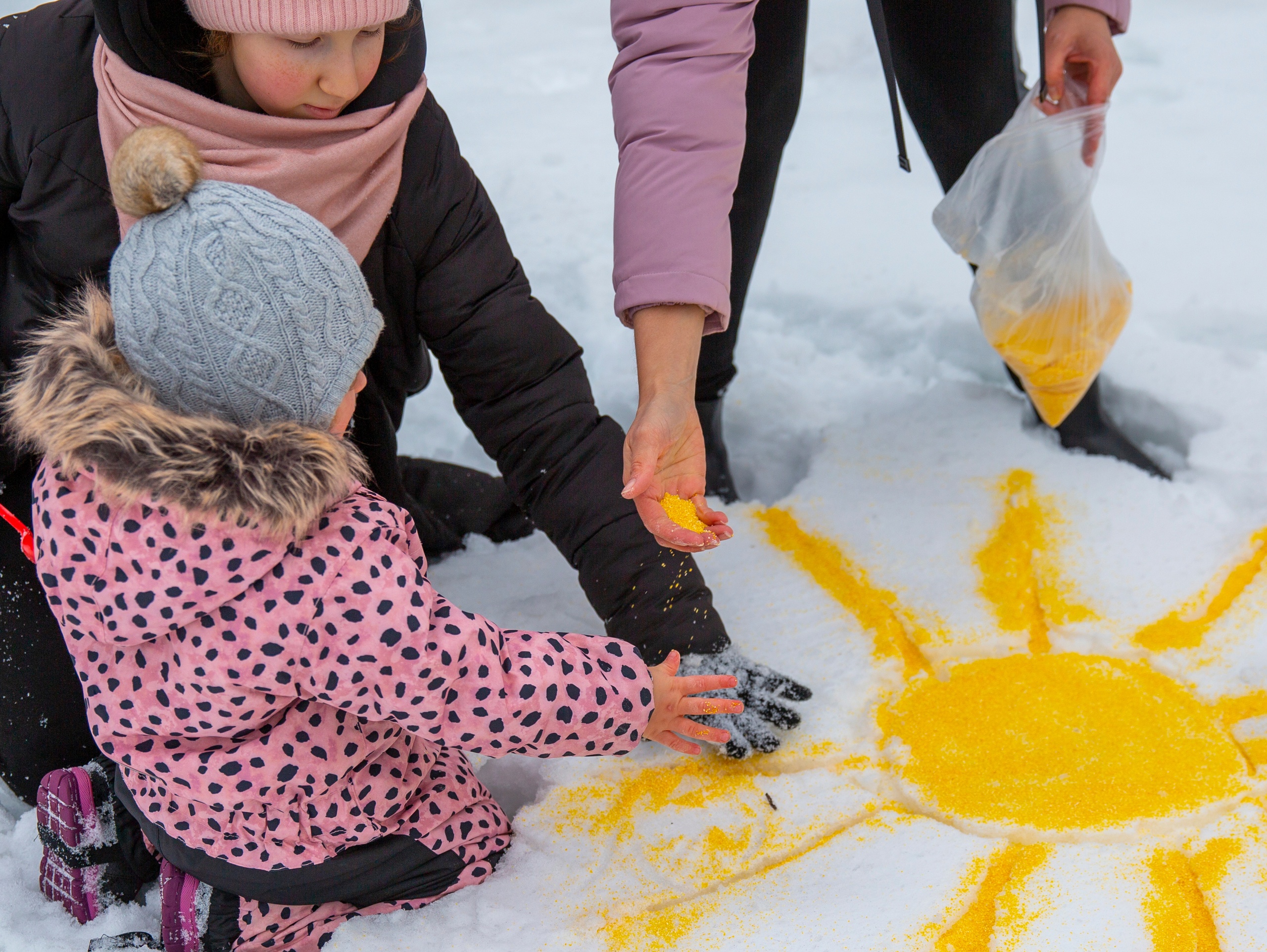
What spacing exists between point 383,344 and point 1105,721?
947mm

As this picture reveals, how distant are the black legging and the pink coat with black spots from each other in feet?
0.78

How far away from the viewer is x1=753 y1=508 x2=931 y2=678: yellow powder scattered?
4.64ft

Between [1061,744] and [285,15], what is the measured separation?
1089 mm

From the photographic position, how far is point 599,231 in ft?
7.90

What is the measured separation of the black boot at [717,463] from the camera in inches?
68.2

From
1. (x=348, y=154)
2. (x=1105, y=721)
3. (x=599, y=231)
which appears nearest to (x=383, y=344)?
(x=348, y=154)

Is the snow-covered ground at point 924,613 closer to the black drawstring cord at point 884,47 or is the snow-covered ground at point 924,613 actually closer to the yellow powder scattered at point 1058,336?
the yellow powder scattered at point 1058,336

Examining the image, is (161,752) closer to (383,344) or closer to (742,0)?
(383,344)

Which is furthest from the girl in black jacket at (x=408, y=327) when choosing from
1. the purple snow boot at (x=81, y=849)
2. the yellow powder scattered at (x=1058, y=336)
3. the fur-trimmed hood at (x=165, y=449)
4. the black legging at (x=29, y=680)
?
the yellow powder scattered at (x=1058, y=336)

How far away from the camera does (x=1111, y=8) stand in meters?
1.43

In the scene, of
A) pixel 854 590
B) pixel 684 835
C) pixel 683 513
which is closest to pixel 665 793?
pixel 684 835

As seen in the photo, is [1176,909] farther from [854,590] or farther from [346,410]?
[346,410]

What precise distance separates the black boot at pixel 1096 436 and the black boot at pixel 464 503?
858 millimetres

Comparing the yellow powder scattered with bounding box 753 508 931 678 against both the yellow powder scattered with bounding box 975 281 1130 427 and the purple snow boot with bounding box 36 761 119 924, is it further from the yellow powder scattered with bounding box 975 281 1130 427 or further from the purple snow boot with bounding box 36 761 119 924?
the purple snow boot with bounding box 36 761 119 924
